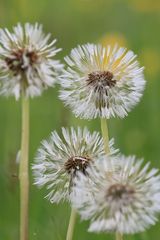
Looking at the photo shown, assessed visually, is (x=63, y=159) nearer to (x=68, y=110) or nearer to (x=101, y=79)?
(x=101, y=79)

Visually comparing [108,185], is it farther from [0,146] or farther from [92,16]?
[92,16]

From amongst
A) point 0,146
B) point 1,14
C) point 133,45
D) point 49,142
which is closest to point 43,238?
point 49,142

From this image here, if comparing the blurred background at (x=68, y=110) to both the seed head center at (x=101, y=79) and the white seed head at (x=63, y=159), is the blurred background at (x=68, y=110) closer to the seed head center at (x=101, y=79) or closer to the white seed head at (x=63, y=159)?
the white seed head at (x=63, y=159)

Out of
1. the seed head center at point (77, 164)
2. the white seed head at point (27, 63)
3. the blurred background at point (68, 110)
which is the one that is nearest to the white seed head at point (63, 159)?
the seed head center at point (77, 164)

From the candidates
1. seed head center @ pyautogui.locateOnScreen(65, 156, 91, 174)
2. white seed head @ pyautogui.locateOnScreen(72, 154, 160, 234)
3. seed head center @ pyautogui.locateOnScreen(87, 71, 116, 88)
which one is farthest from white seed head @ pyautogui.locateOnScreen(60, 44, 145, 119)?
white seed head @ pyautogui.locateOnScreen(72, 154, 160, 234)

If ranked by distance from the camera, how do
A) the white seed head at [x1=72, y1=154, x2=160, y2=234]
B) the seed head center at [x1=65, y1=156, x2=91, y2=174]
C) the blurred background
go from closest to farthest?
the white seed head at [x1=72, y1=154, x2=160, y2=234] < the seed head center at [x1=65, y1=156, x2=91, y2=174] < the blurred background

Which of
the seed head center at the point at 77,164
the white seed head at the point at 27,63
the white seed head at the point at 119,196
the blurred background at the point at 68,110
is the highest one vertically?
the blurred background at the point at 68,110

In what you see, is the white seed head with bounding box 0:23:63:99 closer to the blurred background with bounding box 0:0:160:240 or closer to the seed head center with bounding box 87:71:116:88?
the seed head center with bounding box 87:71:116:88

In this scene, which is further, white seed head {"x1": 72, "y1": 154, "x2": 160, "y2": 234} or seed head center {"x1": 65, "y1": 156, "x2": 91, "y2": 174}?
seed head center {"x1": 65, "y1": 156, "x2": 91, "y2": 174}
